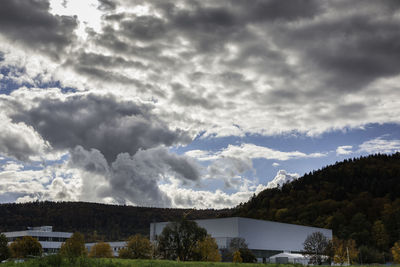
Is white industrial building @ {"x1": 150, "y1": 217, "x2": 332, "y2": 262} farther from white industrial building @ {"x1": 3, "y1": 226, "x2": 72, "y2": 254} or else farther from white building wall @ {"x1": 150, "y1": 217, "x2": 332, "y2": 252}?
white industrial building @ {"x1": 3, "y1": 226, "x2": 72, "y2": 254}

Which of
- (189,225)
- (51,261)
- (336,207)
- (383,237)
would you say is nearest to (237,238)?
(189,225)

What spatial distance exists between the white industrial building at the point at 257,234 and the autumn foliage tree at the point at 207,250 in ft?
35.0

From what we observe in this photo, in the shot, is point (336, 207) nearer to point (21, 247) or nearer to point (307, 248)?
point (307, 248)

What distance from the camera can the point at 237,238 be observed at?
323 ft

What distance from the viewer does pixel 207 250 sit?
81875 millimetres

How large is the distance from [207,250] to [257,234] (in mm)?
27024

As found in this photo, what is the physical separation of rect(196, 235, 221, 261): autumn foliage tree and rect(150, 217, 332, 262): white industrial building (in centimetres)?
1067

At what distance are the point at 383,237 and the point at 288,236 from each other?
54011 mm

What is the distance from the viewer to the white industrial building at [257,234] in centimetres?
10206

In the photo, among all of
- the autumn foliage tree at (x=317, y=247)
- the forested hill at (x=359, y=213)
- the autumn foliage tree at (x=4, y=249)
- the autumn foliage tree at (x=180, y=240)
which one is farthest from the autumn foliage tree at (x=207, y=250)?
the forested hill at (x=359, y=213)

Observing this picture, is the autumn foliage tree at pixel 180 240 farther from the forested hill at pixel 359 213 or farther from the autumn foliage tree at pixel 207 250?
the forested hill at pixel 359 213

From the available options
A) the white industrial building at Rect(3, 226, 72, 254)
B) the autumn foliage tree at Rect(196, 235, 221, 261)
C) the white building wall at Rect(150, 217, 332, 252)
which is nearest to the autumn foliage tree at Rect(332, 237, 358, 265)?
the white building wall at Rect(150, 217, 332, 252)

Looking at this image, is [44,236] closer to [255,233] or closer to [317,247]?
[255,233]

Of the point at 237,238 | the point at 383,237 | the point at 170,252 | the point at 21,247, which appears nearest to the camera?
the point at 170,252
